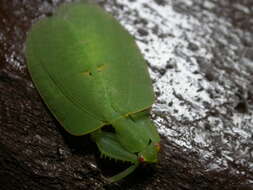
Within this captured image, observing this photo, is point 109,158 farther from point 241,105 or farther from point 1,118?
point 241,105

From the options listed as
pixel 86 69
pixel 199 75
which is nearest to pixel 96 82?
pixel 86 69

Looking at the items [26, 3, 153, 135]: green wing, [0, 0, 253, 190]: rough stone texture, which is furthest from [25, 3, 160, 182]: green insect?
[0, 0, 253, 190]: rough stone texture

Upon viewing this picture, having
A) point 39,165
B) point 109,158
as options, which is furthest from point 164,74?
point 39,165

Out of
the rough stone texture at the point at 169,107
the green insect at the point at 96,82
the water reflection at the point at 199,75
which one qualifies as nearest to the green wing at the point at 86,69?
the green insect at the point at 96,82

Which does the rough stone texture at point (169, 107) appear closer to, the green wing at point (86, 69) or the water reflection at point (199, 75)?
the water reflection at point (199, 75)

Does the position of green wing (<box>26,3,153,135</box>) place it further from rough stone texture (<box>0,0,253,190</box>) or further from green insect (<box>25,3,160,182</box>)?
rough stone texture (<box>0,0,253,190</box>)

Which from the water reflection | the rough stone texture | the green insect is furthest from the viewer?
the water reflection
